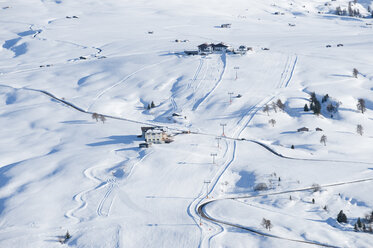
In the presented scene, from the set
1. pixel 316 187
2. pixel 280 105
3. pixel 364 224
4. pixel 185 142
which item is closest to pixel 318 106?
pixel 280 105

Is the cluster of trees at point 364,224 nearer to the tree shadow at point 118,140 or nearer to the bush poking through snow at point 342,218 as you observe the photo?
the bush poking through snow at point 342,218

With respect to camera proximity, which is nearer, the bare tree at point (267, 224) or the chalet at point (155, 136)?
the bare tree at point (267, 224)

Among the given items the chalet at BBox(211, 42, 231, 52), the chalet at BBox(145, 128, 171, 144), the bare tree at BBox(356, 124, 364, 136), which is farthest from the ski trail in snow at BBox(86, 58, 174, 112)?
the bare tree at BBox(356, 124, 364, 136)

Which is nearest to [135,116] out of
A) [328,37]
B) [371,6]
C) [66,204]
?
[66,204]

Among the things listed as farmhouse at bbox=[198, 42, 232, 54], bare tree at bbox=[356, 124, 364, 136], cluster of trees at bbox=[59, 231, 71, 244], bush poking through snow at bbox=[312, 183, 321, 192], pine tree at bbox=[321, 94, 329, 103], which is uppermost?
farmhouse at bbox=[198, 42, 232, 54]

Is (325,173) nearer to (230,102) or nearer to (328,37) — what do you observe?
(230,102)

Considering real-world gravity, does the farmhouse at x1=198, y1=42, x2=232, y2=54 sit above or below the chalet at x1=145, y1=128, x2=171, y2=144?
above

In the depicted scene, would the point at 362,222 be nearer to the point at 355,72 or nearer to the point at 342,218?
the point at 342,218

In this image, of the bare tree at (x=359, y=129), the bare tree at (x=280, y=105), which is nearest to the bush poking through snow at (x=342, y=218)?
the bare tree at (x=359, y=129)

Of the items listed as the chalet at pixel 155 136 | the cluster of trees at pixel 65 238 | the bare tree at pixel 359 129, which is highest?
the bare tree at pixel 359 129

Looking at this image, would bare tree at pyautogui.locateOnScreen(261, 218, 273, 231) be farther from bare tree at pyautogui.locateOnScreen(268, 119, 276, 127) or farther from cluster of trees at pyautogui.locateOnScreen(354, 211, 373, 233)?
bare tree at pyautogui.locateOnScreen(268, 119, 276, 127)
